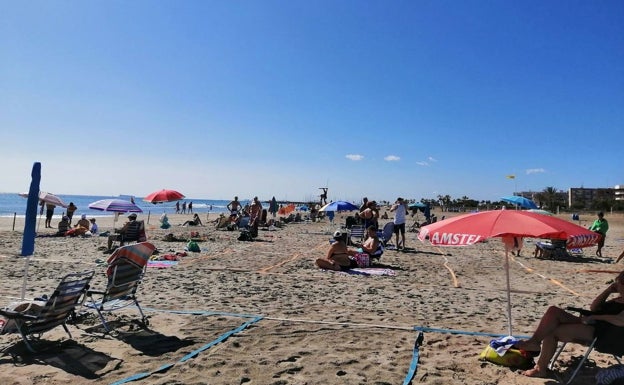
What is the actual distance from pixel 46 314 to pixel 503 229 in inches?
159

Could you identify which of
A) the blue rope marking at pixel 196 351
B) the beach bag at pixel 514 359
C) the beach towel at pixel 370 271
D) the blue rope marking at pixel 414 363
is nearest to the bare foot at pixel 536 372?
the beach bag at pixel 514 359

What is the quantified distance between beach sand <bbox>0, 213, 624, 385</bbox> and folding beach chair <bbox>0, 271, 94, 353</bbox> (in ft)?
0.71

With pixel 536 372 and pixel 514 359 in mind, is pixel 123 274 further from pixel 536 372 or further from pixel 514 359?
pixel 536 372

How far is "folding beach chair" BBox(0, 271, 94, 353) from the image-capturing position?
3957mm

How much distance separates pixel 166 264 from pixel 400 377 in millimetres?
7187

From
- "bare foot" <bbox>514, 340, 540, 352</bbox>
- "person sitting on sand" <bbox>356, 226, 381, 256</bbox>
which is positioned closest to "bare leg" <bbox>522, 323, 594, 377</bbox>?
"bare foot" <bbox>514, 340, 540, 352</bbox>

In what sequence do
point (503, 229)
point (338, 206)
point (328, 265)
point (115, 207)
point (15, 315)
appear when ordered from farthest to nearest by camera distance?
point (338, 206), point (115, 207), point (328, 265), point (15, 315), point (503, 229)

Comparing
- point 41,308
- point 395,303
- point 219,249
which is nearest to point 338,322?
point 395,303

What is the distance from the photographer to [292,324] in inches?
205

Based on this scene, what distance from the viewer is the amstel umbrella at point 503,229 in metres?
3.63

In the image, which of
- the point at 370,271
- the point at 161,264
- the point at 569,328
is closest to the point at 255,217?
the point at 161,264

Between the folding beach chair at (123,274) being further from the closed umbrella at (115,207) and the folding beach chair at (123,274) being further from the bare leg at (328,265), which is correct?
A: the closed umbrella at (115,207)

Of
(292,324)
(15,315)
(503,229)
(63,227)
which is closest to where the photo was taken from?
(503,229)

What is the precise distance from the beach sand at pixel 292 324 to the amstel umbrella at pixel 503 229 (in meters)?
1.14
